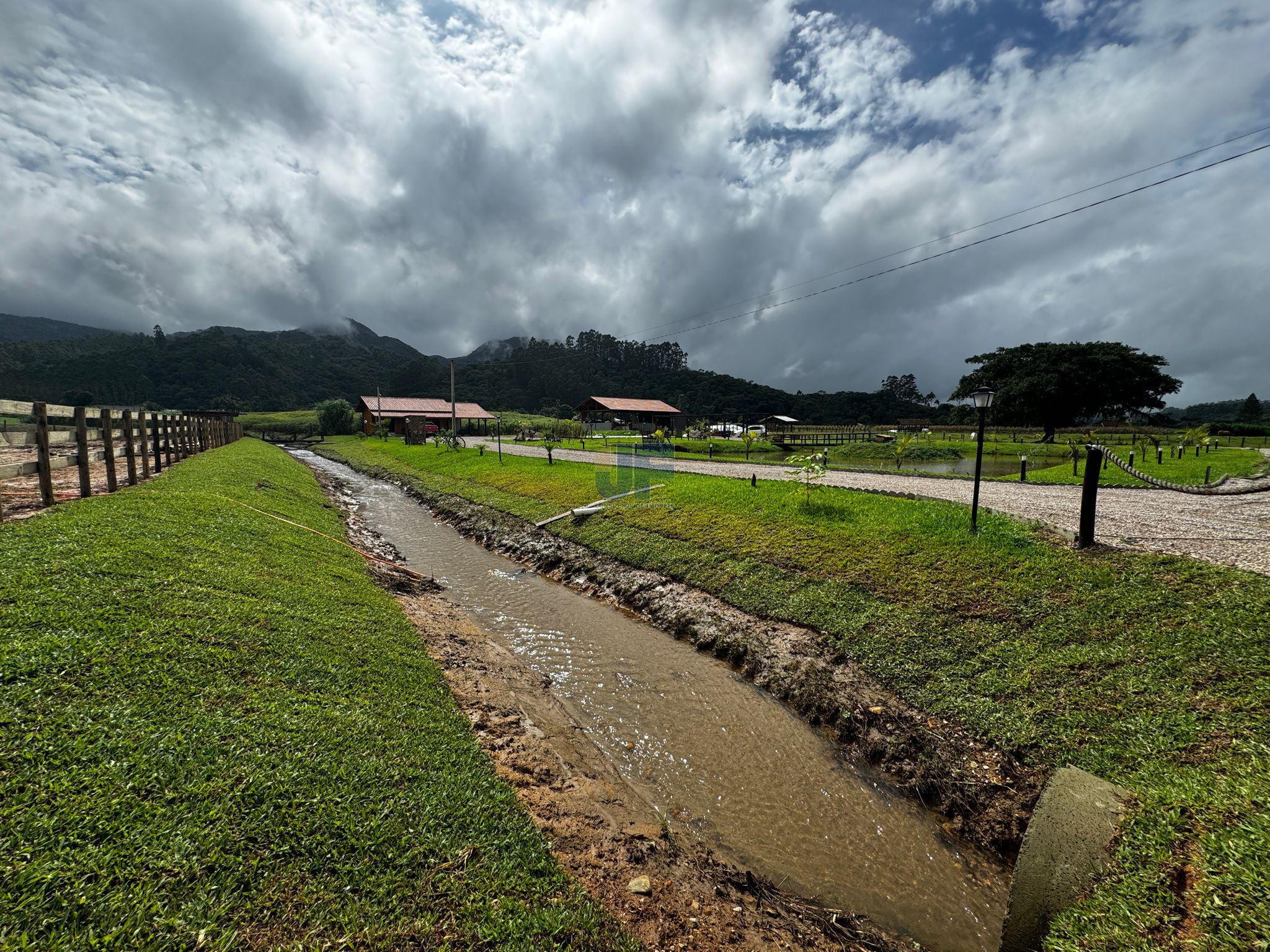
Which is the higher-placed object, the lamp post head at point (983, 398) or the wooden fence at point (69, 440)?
the lamp post head at point (983, 398)

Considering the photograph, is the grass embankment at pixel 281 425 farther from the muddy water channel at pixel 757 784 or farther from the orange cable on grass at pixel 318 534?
the muddy water channel at pixel 757 784

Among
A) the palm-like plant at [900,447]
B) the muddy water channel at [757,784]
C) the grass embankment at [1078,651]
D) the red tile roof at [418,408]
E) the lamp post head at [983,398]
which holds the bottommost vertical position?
the muddy water channel at [757,784]

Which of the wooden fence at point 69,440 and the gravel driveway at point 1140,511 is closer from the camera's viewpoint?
the wooden fence at point 69,440

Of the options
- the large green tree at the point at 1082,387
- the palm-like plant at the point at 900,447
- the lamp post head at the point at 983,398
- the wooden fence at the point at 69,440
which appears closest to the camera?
the wooden fence at the point at 69,440

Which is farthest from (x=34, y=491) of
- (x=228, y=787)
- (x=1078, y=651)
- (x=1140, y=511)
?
(x=1140, y=511)

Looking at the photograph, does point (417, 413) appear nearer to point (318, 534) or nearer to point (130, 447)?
point (130, 447)

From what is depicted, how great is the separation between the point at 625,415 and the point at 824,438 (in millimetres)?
32241

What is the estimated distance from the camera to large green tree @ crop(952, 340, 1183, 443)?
61.8 meters

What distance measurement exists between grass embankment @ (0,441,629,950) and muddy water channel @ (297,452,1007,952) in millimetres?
2287

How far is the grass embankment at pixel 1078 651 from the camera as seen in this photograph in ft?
11.6

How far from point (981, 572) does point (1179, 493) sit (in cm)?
1355

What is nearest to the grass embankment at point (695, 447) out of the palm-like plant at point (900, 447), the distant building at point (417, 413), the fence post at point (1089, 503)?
the palm-like plant at point (900, 447)

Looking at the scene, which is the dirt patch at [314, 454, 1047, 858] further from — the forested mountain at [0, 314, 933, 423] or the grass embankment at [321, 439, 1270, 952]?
the forested mountain at [0, 314, 933, 423]

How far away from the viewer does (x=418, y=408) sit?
7938cm
